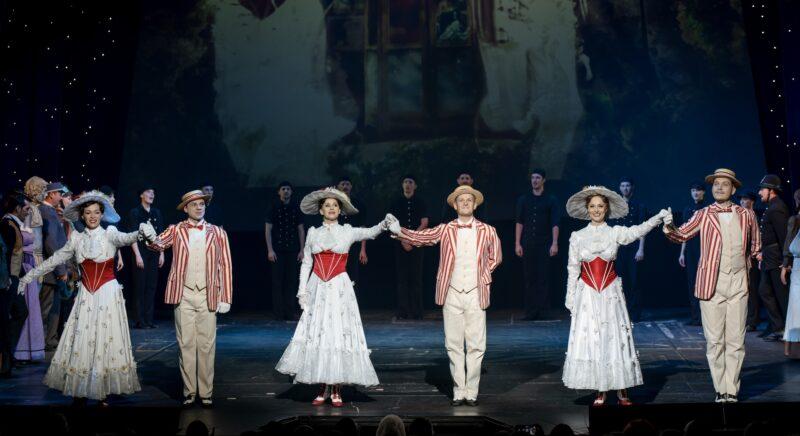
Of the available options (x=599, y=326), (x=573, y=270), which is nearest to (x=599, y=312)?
(x=599, y=326)

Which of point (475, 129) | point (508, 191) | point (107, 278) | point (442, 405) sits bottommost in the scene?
point (442, 405)

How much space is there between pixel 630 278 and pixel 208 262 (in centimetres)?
609

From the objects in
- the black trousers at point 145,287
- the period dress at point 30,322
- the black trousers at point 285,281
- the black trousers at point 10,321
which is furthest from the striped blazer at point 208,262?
the black trousers at point 285,281

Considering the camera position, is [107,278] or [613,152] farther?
[613,152]

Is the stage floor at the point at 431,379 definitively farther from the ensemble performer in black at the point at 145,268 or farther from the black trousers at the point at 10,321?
the ensemble performer in black at the point at 145,268

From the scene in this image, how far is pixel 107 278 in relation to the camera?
7.42m

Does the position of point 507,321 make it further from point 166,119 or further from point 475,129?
point 166,119

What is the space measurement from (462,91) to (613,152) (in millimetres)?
2064

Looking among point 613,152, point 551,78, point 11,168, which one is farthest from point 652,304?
point 11,168

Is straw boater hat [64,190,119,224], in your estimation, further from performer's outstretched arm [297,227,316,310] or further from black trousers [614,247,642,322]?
black trousers [614,247,642,322]

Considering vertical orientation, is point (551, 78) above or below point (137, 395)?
above

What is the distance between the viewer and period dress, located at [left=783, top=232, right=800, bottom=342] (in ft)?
29.5

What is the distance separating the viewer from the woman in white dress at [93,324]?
731cm

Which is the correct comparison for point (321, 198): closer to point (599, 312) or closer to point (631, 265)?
point (599, 312)
